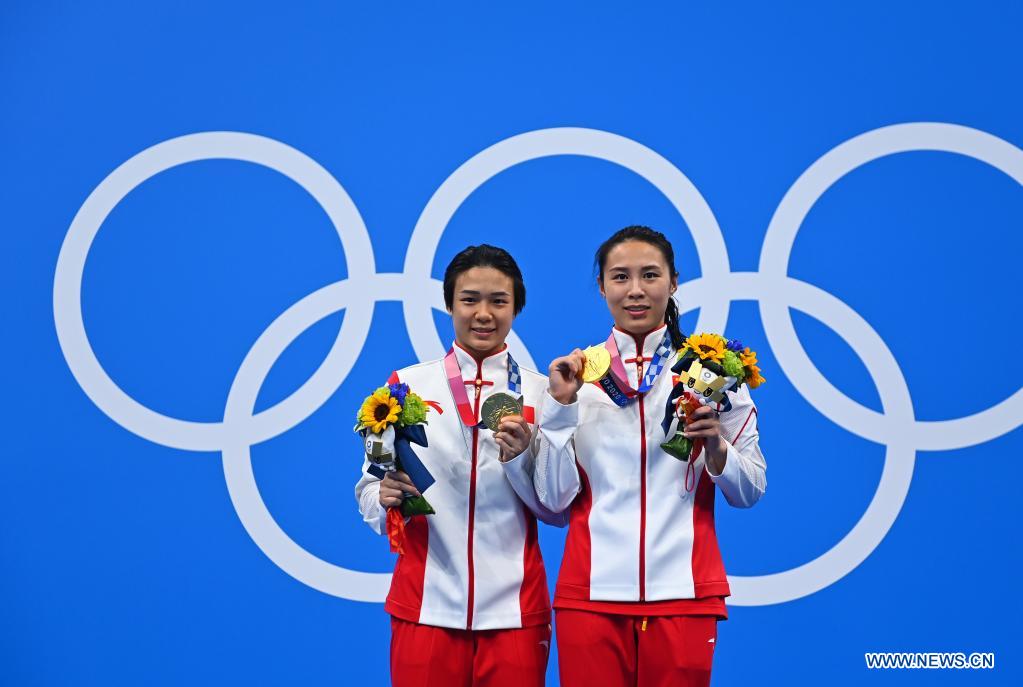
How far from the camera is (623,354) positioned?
104 inches

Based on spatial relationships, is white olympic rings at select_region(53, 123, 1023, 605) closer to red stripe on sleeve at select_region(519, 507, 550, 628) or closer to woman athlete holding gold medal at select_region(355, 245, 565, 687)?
woman athlete holding gold medal at select_region(355, 245, 565, 687)

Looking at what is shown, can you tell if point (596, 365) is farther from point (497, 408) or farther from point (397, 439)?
point (397, 439)

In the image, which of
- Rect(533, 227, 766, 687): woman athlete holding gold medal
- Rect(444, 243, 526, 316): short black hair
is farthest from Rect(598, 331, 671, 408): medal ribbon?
Rect(444, 243, 526, 316): short black hair

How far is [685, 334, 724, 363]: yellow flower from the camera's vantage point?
7.78 feet

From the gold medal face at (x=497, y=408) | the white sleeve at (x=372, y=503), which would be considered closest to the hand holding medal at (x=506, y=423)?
the gold medal face at (x=497, y=408)

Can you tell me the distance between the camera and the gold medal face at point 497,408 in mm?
2537

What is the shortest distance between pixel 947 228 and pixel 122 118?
10.6ft

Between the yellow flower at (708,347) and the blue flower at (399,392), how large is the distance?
0.68 m

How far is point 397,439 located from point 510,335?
1.43m

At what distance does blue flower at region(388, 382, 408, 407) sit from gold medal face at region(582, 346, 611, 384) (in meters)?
0.43

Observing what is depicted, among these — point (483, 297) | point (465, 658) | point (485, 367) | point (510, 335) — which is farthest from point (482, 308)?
point (510, 335)

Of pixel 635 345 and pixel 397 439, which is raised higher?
pixel 635 345

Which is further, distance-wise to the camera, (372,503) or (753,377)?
(372,503)

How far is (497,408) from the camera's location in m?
2.54
